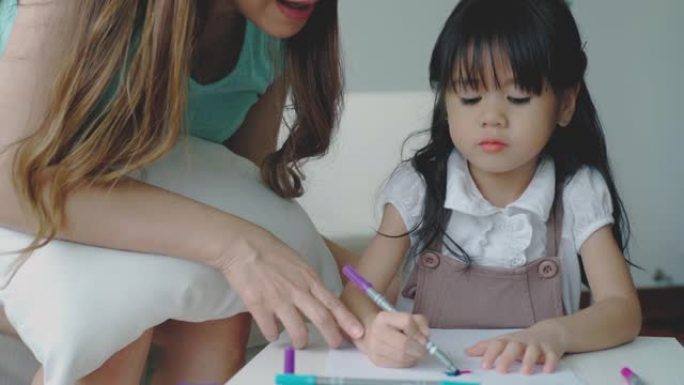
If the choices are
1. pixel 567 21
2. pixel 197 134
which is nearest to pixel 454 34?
pixel 567 21

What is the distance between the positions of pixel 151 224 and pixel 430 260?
1.12ft

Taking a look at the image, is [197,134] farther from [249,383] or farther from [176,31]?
[249,383]

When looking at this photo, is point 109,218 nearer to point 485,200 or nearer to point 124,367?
point 124,367

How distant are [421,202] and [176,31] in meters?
0.36

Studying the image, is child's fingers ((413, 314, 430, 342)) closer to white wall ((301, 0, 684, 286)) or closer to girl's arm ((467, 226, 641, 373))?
girl's arm ((467, 226, 641, 373))

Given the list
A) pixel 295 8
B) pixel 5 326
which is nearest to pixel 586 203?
pixel 295 8

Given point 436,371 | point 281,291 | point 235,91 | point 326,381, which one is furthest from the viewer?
point 235,91

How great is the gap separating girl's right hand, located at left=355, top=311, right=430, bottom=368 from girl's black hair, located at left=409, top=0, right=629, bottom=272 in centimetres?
26

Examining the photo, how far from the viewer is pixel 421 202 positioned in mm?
1188

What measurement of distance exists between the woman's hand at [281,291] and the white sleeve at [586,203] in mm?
314

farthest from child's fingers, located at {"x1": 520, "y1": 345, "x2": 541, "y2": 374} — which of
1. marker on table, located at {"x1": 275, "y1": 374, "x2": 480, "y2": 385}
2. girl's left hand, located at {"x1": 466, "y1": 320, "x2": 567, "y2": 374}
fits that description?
marker on table, located at {"x1": 275, "y1": 374, "x2": 480, "y2": 385}

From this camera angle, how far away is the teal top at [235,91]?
136cm

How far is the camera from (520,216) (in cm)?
115

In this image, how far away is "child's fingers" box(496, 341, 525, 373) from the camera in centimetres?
91
